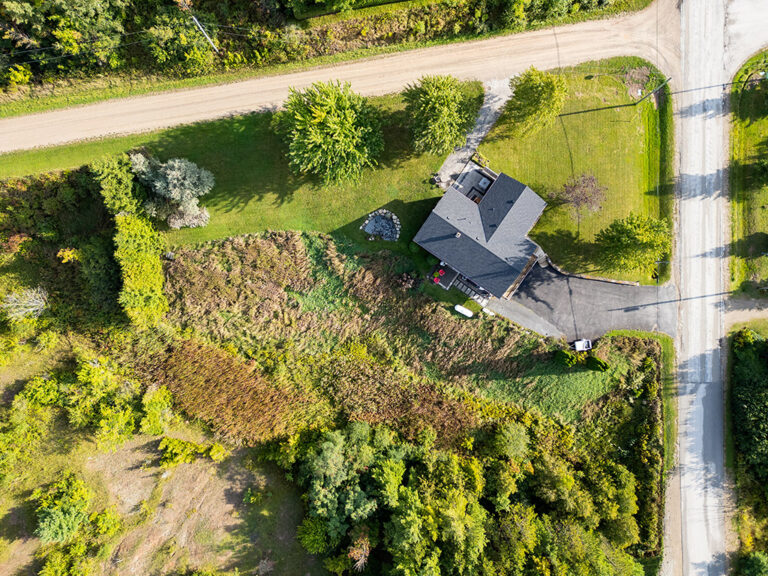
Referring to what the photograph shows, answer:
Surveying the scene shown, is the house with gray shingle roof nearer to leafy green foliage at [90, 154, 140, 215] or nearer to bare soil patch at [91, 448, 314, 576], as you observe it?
leafy green foliage at [90, 154, 140, 215]

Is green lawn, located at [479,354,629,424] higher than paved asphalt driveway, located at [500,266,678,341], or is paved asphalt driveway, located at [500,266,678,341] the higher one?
paved asphalt driveway, located at [500,266,678,341]

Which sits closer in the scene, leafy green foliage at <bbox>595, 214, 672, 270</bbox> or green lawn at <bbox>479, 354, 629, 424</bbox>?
leafy green foliage at <bbox>595, 214, 672, 270</bbox>

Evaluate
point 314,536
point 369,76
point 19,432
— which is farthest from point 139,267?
point 314,536

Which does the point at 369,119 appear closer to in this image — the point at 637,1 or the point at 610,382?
the point at 637,1

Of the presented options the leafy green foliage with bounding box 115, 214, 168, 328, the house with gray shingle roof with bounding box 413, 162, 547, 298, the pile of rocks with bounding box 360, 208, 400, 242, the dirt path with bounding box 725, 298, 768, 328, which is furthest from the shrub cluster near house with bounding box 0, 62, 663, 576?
the dirt path with bounding box 725, 298, 768, 328

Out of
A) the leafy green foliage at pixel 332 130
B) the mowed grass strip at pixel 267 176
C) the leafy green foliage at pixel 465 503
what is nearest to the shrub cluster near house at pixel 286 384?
the leafy green foliage at pixel 465 503

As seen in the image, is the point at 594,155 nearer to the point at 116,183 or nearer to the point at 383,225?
the point at 383,225

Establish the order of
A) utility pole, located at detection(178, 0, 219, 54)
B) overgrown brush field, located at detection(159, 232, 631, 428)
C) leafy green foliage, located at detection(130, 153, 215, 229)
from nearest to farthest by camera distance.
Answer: utility pole, located at detection(178, 0, 219, 54), leafy green foliage, located at detection(130, 153, 215, 229), overgrown brush field, located at detection(159, 232, 631, 428)
